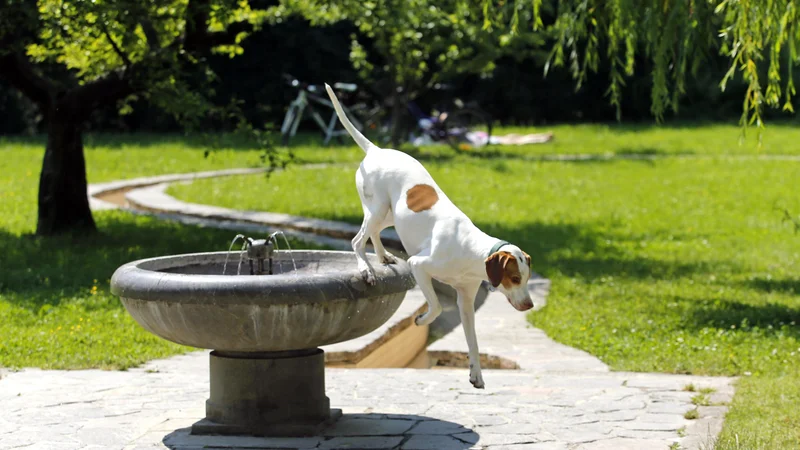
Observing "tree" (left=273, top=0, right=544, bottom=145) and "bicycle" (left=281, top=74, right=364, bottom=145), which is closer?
"tree" (left=273, top=0, right=544, bottom=145)

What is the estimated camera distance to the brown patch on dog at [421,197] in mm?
4824

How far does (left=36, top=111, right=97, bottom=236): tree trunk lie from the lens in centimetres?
1135

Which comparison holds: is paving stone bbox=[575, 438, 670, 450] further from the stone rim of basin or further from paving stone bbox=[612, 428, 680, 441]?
the stone rim of basin

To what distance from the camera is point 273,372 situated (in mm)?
5527

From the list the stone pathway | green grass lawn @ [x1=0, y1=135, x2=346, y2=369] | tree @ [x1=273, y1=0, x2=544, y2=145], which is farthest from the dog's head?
tree @ [x1=273, y1=0, x2=544, y2=145]

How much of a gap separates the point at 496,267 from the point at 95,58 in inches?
345

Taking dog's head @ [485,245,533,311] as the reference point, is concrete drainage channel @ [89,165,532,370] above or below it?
below

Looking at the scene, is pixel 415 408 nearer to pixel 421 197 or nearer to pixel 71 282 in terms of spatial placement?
pixel 421 197

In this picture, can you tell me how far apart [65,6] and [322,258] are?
17.6 feet

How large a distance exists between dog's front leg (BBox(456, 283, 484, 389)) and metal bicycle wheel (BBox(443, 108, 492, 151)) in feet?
57.9

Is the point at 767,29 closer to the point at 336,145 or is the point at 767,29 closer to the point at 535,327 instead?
the point at 535,327

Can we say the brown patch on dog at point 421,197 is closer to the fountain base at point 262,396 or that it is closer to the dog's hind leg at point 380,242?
the dog's hind leg at point 380,242

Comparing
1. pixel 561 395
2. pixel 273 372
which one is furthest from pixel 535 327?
pixel 273 372

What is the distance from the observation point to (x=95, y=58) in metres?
12.1
